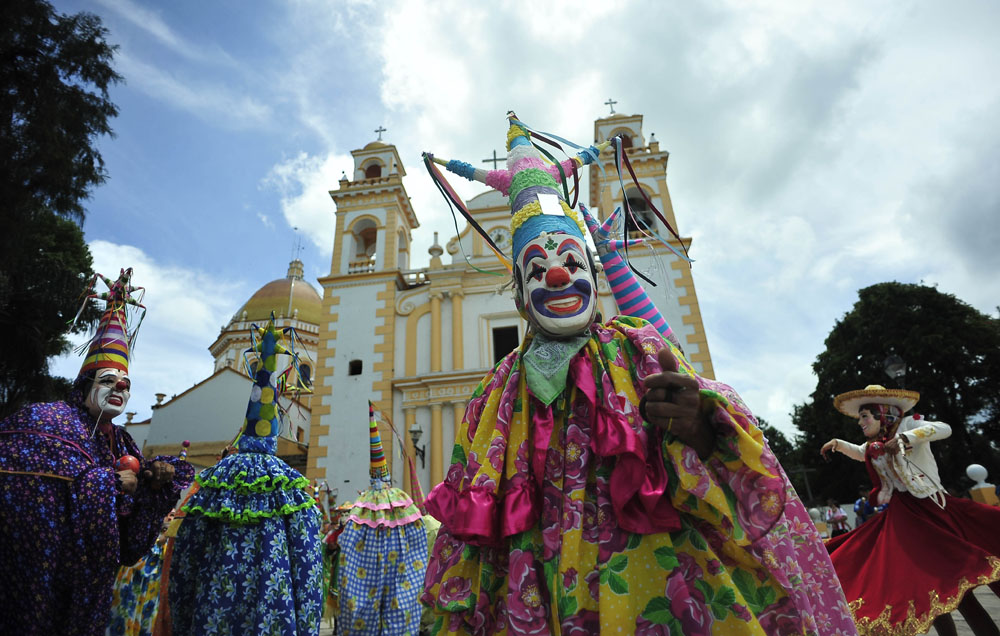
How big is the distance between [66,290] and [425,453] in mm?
8008

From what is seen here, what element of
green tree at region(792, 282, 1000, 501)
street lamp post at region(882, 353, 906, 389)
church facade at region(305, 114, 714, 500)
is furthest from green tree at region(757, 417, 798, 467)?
street lamp post at region(882, 353, 906, 389)

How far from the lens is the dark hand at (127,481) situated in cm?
306

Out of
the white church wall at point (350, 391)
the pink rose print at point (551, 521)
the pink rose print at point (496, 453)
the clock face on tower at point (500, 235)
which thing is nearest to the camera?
the pink rose print at point (551, 521)

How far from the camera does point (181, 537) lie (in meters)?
3.38

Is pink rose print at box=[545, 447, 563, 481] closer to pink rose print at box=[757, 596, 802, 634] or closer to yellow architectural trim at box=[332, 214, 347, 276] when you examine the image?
pink rose print at box=[757, 596, 802, 634]

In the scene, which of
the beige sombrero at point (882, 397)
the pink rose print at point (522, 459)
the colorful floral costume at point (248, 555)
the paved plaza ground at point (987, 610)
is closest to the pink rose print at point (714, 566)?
the pink rose print at point (522, 459)

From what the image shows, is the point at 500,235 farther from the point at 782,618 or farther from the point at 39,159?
the point at 782,618

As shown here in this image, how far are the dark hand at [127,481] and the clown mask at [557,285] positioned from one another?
8.46 ft

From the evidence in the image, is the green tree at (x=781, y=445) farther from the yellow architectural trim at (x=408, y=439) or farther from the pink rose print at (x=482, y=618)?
the pink rose print at (x=482, y=618)

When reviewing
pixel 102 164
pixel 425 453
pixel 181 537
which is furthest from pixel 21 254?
pixel 425 453

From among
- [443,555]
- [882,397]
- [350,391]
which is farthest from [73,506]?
[350,391]

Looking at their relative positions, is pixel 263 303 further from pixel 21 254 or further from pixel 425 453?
pixel 21 254

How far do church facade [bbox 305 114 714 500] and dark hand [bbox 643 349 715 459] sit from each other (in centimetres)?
1100

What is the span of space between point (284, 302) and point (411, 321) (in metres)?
17.4
